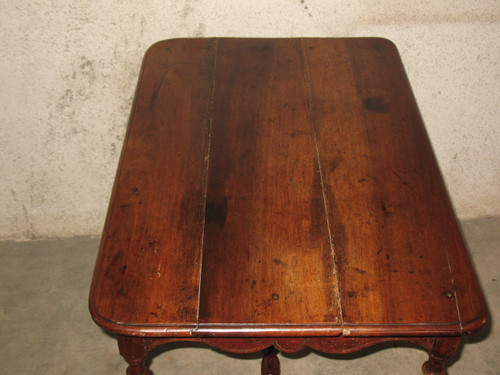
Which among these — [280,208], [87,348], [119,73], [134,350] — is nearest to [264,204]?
[280,208]

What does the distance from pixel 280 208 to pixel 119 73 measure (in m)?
1.06

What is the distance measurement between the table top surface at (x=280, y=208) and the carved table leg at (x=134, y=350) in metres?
0.10

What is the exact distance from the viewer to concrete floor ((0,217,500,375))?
6.22ft

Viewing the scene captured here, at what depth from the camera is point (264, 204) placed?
122 cm

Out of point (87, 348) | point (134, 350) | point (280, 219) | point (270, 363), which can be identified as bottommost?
point (87, 348)

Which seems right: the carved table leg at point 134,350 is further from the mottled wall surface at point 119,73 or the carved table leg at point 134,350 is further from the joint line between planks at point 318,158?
the mottled wall surface at point 119,73

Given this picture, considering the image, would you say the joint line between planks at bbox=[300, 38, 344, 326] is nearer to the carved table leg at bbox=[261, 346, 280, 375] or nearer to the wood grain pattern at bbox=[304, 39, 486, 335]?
the wood grain pattern at bbox=[304, 39, 486, 335]

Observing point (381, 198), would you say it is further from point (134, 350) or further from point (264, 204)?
point (134, 350)

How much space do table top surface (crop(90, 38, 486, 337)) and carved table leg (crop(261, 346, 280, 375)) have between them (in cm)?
73

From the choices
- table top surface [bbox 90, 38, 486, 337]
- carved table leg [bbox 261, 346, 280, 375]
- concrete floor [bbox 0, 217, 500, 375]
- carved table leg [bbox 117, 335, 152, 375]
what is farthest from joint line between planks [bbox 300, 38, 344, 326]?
concrete floor [bbox 0, 217, 500, 375]

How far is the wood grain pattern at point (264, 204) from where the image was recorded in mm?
1049

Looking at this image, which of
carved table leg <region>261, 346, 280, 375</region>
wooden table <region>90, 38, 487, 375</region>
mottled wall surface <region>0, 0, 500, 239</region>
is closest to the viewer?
wooden table <region>90, 38, 487, 375</region>

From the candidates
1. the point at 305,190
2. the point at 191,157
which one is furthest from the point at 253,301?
the point at 191,157

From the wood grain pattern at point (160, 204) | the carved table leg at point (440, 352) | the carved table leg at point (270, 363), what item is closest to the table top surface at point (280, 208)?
the wood grain pattern at point (160, 204)
